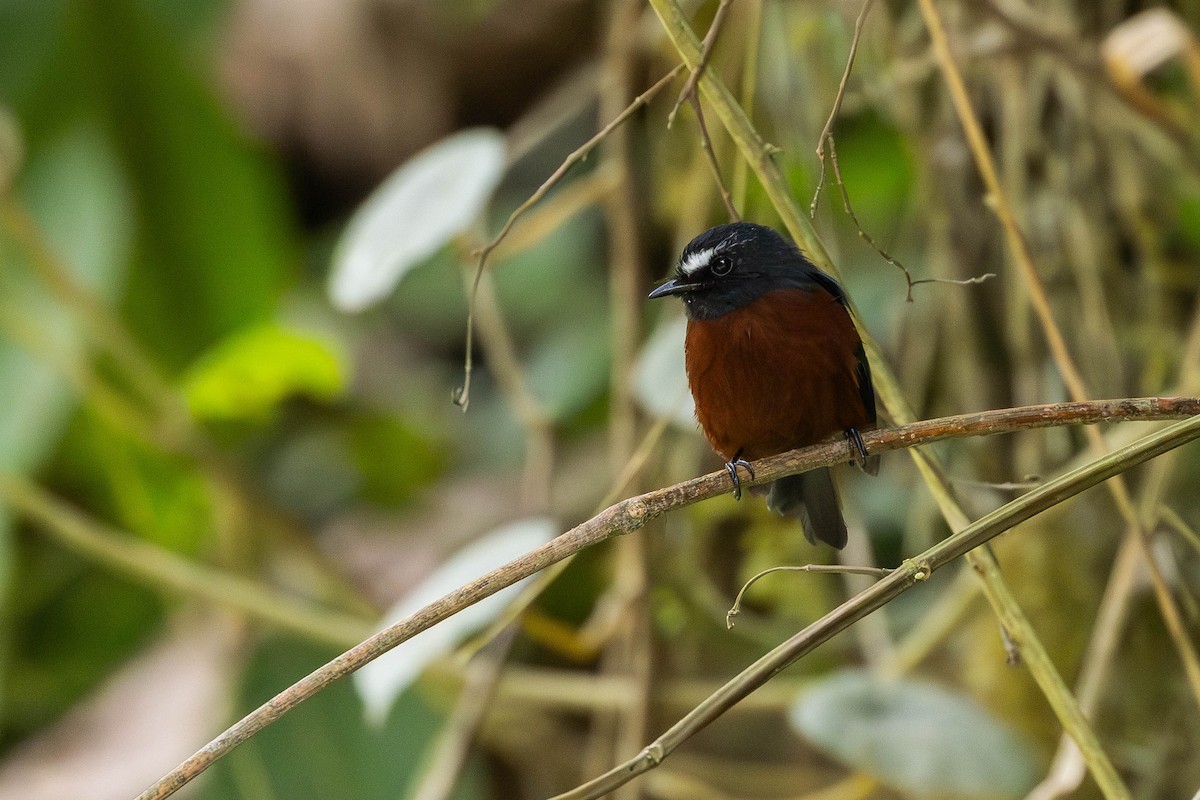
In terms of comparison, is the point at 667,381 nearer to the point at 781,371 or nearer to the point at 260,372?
the point at 781,371

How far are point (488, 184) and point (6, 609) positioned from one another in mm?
2686

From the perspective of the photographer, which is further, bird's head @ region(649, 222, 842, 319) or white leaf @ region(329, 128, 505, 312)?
white leaf @ region(329, 128, 505, 312)

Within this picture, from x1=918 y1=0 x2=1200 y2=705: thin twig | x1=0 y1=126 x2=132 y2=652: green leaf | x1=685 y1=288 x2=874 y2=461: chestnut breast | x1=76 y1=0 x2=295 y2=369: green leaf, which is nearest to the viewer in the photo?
x1=918 y1=0 x2=1200 y2=705: thin twig

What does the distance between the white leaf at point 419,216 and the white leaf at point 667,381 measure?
0.47 meters

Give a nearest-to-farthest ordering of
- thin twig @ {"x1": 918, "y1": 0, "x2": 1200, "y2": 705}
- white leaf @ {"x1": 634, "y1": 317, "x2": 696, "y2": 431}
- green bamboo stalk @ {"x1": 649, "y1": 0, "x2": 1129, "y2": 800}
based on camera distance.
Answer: green bamboo stalk @ {"x1": 649, "y1": 0, "x2": 1129, "y2": 800}, thin twig @ {"x1": 918, "y1": 0, "x2": 1200, "y2": 705}, white leaf @ {"x1": 634, "y1": 317, "x2": 696, "y2": 431}

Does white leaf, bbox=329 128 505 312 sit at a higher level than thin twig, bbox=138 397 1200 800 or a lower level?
higher

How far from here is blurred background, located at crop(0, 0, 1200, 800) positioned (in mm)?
2836

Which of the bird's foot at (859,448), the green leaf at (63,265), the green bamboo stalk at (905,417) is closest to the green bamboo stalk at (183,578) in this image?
the green leaf at (63,265)

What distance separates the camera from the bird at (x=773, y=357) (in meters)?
2.23

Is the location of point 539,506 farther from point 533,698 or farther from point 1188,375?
point 1188,375

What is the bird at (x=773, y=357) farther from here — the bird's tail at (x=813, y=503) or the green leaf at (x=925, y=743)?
the green leaf at (x=925, y=743)

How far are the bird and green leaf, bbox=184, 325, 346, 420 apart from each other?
1.72 m

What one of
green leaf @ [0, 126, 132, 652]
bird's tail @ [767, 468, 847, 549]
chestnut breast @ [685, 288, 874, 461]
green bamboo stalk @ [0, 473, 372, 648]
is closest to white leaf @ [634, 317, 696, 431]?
chestnut breast @ [685, 288, 874, 461]

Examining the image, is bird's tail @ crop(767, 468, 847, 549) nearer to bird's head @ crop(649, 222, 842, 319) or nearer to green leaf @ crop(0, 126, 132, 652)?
bird's head @ crop(649, 222, 842, 319)
